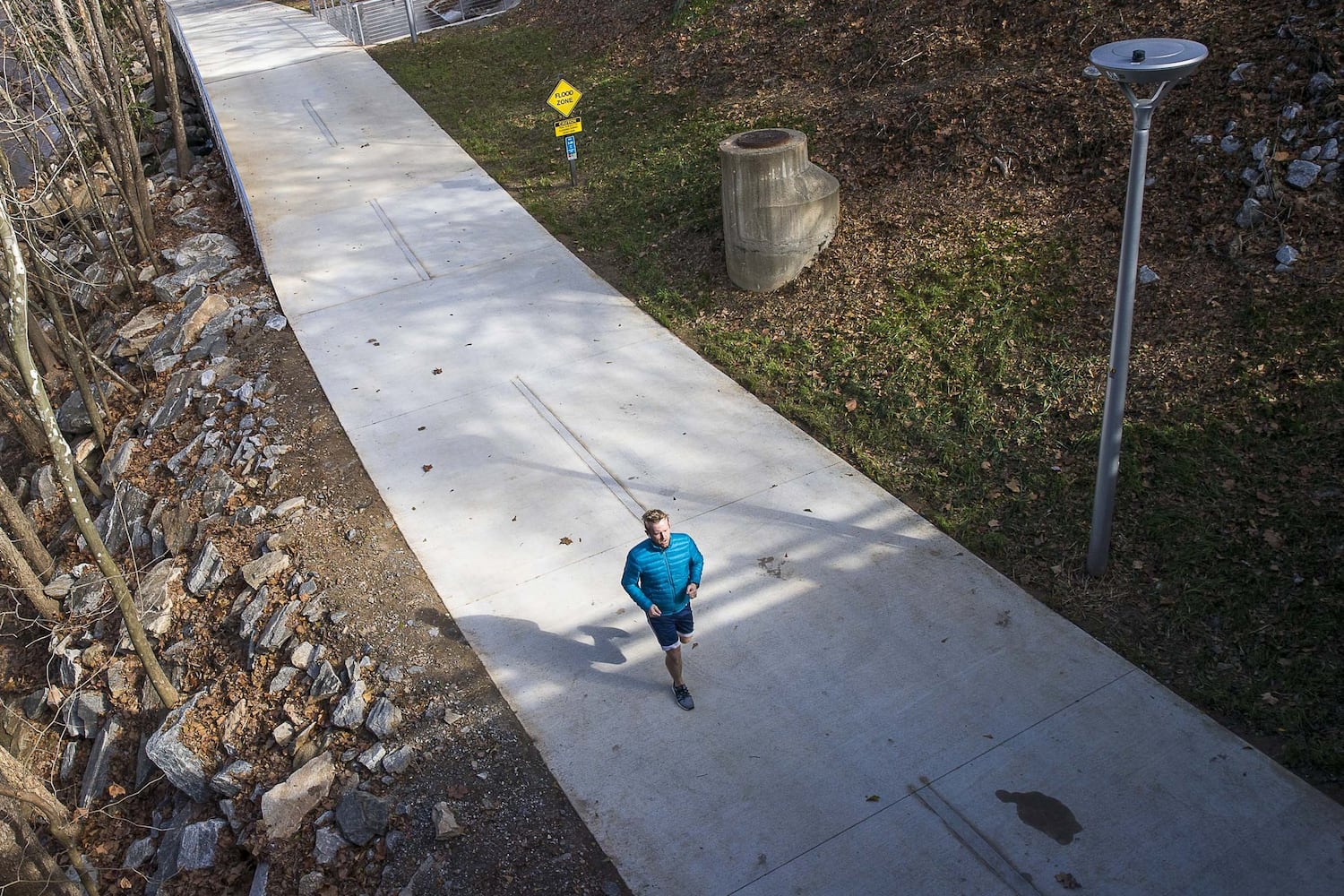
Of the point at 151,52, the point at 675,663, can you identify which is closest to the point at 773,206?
the point at 675,663

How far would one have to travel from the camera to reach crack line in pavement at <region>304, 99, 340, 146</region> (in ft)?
56.4

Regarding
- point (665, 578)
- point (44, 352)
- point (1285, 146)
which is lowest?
point (44, 352)

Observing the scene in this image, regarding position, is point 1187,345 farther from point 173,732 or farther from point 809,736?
point 173,732

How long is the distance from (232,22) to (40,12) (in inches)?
533

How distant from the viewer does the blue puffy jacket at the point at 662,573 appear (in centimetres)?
632

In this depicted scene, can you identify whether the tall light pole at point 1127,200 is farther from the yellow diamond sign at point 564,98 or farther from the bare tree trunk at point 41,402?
the yellow diamond sign at point 564,98

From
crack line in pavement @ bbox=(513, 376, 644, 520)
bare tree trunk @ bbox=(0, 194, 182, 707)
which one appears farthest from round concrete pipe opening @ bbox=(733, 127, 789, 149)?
bare tree trunk @ bbox=(0, 194, 182, 707)

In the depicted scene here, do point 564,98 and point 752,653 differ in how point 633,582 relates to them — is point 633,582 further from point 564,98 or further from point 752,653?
point 564,98

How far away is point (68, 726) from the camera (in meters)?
8.32

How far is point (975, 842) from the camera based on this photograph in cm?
579

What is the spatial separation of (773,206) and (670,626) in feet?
19.1

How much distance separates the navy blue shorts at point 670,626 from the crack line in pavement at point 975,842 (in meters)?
1.71

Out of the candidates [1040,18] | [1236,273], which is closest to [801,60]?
[1040,18]

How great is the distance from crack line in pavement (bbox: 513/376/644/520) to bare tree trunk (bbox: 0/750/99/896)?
4.62 metres
